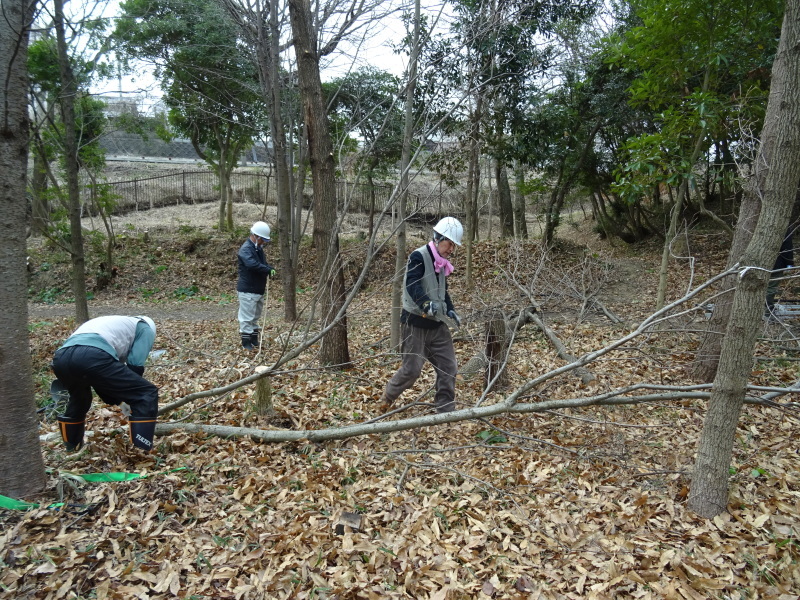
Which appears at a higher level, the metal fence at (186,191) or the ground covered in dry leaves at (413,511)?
the metal fence at (186,191)

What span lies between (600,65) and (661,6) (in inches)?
224

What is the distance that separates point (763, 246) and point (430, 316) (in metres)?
2.39

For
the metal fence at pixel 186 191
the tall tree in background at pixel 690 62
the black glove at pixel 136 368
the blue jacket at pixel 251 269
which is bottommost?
the black glove at pixel 136 368

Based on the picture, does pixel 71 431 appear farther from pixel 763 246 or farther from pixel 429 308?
pixel 763 246

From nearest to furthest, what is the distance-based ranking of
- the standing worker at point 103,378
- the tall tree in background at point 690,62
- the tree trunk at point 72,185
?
the standing worker at point 103,378 → the tall tree in background at point 690,62 → the tree trunk at point 72,185

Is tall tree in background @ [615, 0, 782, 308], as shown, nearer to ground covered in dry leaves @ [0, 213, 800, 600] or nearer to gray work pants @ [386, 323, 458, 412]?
ground covered in dry leaves @ [0, 213, 800, 600]

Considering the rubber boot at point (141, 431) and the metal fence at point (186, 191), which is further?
the metal fence at point (186, 191)

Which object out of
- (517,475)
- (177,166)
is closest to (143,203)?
(177,166)

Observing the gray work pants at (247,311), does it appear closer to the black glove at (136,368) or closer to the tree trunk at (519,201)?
the black glove at (136,368)

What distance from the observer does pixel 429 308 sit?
4449 mm

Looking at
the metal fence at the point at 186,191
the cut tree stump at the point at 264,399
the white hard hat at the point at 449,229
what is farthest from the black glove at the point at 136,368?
the metal fence at the point at 186,191

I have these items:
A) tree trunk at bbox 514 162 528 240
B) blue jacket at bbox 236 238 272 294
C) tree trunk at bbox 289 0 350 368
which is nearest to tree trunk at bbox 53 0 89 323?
blue jacket at bbox 236 238 272 294

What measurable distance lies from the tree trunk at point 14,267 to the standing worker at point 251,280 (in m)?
3.96

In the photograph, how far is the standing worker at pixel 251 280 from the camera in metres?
6.89
